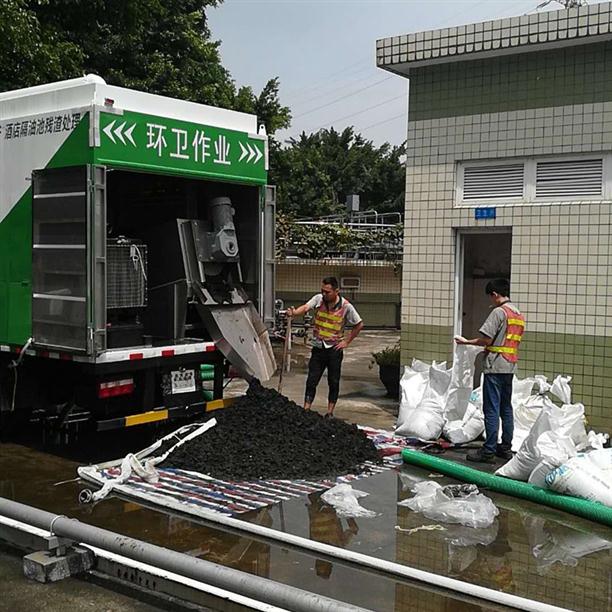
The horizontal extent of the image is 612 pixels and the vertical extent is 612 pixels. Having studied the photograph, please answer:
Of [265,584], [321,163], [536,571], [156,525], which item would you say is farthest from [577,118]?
[321,163]

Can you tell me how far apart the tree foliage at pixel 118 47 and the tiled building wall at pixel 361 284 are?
14.2 ft

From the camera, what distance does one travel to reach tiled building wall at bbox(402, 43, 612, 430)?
812 cm

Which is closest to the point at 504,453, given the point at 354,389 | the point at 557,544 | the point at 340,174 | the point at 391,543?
the point at 557,544

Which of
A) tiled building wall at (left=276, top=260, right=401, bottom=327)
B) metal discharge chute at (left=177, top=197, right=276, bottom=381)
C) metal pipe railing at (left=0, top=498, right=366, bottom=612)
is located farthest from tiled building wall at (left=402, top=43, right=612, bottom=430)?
tiled building wall at (left=276, top=260, right=401, bottom=327)

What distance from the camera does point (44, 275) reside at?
694 cm

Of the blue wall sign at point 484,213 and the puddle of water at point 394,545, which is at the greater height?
the blue wall sign at point 484,213

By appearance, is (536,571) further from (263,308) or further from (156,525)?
(263,308)

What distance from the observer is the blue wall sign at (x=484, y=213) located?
8711mm

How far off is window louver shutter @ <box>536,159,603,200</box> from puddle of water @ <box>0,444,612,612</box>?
3474mm

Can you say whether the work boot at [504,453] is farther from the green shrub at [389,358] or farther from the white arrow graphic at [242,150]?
the white arrow graphic at [242,150]

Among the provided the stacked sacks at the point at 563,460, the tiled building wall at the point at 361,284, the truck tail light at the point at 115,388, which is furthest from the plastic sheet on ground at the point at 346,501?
the tiled building wall at the point at 361,284

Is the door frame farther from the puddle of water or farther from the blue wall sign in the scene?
the puddle of water

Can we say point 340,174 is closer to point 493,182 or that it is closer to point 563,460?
point 493,182

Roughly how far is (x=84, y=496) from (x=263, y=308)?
2.77m
